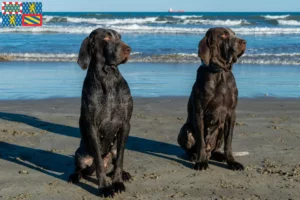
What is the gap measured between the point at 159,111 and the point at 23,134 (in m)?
2.74

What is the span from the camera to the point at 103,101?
5.11m

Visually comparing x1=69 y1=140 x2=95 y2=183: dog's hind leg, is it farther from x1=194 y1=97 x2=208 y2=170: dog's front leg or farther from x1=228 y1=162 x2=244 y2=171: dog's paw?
x1=228 y1=162 x2=244 y2=171: dog's paw

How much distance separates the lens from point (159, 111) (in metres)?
9.43

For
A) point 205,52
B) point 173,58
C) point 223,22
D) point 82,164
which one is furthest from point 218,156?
point 223,22

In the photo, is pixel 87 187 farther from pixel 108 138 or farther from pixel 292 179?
pixel 292 179

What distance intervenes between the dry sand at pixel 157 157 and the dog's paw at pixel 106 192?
0.23ft

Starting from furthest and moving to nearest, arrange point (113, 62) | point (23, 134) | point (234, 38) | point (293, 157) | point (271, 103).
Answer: point (271, 103)
point (23, 134)
point (293, 157)
point (234, 38)
point (113, 62)

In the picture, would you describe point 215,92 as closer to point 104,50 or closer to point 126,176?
point 126,176

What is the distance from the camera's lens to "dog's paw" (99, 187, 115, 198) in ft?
16.4

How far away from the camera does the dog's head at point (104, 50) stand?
4.94m

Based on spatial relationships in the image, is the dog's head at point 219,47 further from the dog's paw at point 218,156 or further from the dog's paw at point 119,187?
the dog's paw at point 119,187

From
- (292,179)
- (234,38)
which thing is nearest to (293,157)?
(292,179)

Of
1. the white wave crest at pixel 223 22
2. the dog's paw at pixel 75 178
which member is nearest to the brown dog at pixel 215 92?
the dog's paw at pixel 75 178

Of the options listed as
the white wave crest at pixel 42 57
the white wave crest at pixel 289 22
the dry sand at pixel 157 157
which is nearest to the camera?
the dry sand at pixel 157 157
